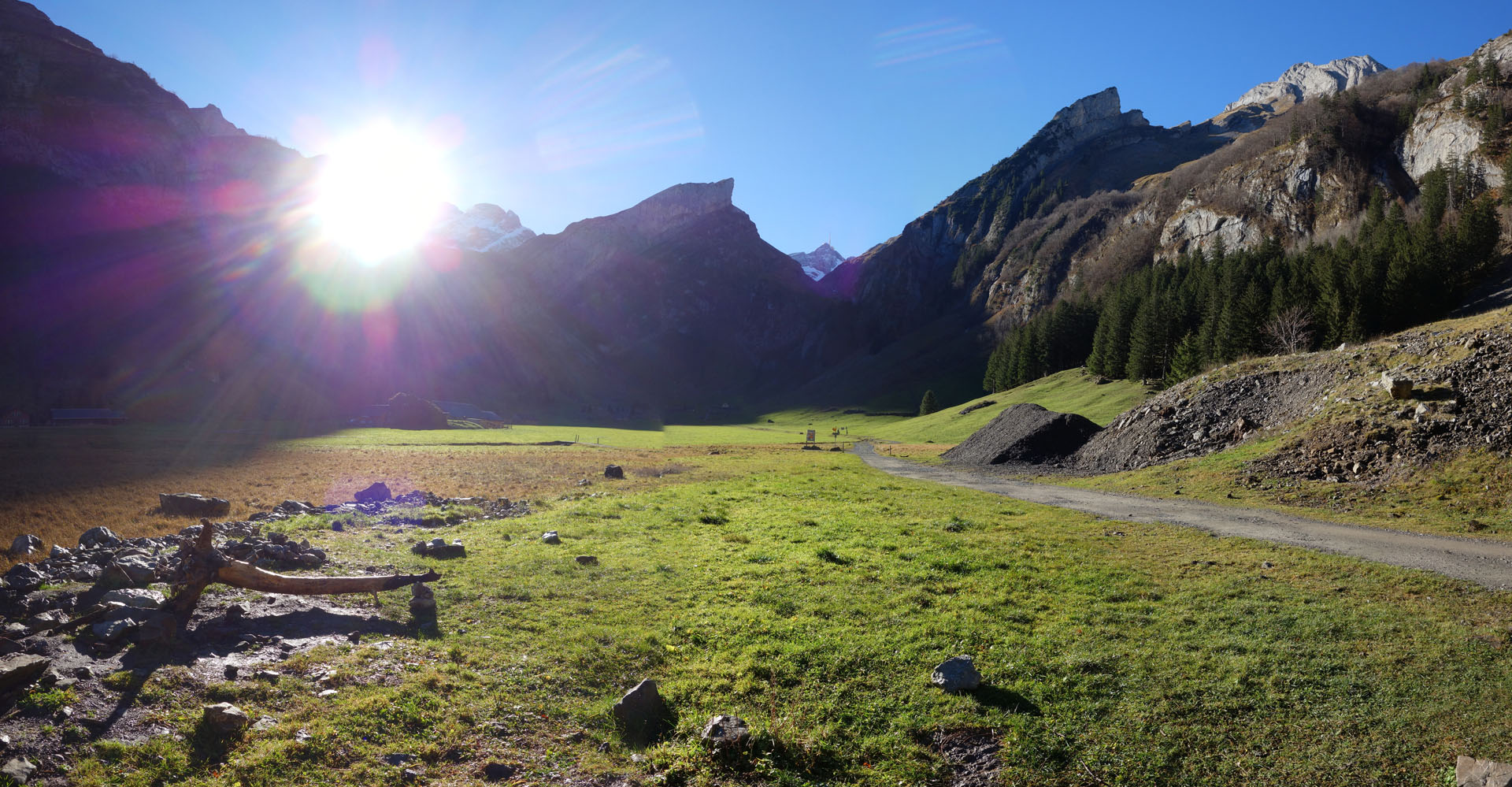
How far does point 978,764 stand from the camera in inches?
307

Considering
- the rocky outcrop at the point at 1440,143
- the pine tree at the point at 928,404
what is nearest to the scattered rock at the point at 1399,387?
the pine tree at the point at 928,404

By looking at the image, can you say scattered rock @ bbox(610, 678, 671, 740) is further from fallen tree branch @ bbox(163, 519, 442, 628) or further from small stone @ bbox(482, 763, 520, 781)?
fallen tree branch @ bbox(163, 519, 442, 628)

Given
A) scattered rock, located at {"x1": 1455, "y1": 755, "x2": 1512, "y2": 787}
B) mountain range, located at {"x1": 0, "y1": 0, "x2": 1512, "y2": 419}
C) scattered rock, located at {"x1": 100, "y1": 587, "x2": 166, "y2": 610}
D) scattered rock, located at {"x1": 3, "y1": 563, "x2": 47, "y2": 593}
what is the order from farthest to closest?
1. mountain range, located at {"x1": 0, "y1": 0, "x2": 1512, "y2": 419}
2. scattered rock, located at {"x1": 3, "y1": 563, "x2": 47, "y2": 593}
3. scattered rock, located at {"x1": 100, "y1": 587, "x2": 166, "y2": 610}
4. scattered rock, located at {"x1": 1455, "y1": 755, "x2": 1512, "y2": 787}

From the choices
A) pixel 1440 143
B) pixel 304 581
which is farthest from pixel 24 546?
pixel 1440 143

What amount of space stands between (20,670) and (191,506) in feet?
59.6

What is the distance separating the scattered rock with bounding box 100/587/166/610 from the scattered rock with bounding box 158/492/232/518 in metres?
13.5

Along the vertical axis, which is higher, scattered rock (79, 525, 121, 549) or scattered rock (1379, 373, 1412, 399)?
scattered rock (1379, 373, 1412, 399)

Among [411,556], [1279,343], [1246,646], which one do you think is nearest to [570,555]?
[411,556]

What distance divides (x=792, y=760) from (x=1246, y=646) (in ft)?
27.1

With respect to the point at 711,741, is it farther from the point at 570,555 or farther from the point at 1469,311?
the point at 1469,311

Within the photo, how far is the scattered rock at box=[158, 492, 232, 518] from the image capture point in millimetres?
21984

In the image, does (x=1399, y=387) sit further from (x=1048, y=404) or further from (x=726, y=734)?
(x=1048, y=404)

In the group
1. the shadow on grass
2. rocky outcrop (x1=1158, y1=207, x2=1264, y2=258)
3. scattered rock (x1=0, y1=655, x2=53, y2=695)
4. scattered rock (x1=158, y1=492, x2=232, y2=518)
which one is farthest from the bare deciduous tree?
scattered rock (x1=158, y1=492, x2=232, y2=518)

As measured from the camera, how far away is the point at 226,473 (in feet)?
113
